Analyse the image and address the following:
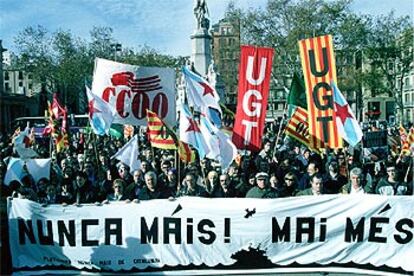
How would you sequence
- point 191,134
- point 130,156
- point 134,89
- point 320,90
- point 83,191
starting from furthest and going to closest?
point 134,89
point 130,156
point 191,134
point 320,90
point 83,191

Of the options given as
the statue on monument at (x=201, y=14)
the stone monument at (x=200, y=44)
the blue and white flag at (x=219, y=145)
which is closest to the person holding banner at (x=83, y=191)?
the blue and white flag at (x=219, y=145)

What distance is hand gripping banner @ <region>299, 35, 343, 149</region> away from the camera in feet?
30.3

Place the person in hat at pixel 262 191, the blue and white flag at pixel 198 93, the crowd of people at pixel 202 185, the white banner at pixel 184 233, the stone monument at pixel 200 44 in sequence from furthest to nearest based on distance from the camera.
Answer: the stone monument at pixel 200 44
the blue and white flag at pixel 198 93
the crowd of people at pixel 202 185
the person in hat at pixel 262 191
the white banner at pixel 184 233

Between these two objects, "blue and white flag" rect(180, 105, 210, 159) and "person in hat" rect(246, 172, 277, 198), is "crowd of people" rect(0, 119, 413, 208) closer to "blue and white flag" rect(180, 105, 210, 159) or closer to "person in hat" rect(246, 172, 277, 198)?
"person in hat" rect(246, 172, 277, 198)

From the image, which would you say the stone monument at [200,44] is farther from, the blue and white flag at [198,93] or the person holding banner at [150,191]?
the person holding banner at [150,191]

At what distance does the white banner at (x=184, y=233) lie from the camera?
25.9ft

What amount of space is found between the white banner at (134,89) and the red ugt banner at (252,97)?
1.77 metres

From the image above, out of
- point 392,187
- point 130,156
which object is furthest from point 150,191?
point 392,187

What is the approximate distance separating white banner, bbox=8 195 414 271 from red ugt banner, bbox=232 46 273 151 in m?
1.95

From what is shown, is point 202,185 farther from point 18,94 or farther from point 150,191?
point 18,94

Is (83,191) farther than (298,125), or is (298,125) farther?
(298,125)

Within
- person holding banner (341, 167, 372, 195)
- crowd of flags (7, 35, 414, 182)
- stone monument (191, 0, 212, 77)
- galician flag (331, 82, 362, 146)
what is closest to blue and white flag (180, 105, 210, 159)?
crowd of flags (7, 35, 414, 182)

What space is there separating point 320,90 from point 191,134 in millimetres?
2119

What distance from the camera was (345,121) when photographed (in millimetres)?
9242
